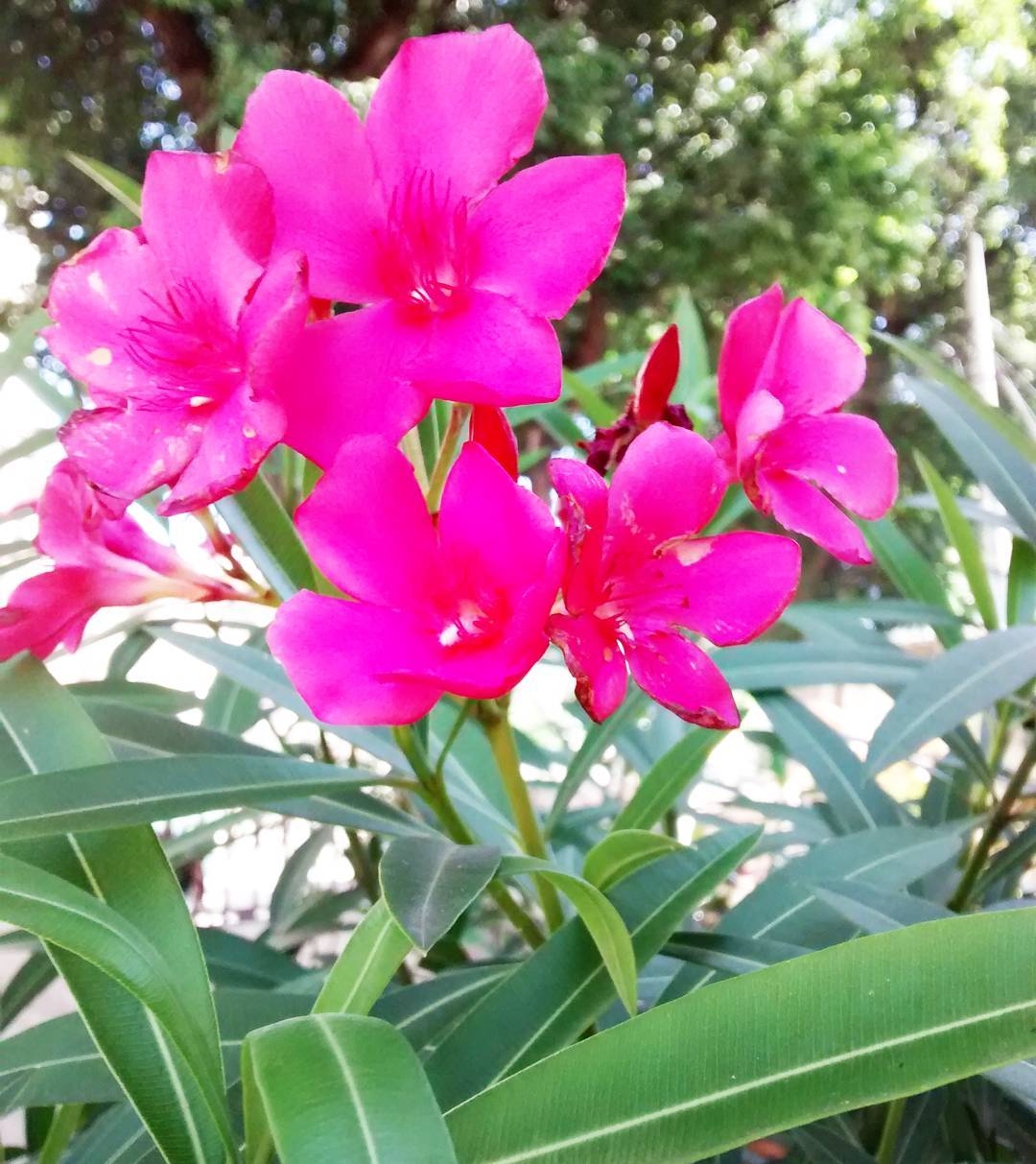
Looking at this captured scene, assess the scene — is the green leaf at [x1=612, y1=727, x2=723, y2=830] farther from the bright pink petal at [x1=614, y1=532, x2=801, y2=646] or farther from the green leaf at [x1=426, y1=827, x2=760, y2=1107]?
the bright pink petal at [x1=614, y1=532, x2=801, y2=646]

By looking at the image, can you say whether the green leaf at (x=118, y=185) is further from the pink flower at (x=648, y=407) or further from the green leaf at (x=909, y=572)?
the green leaf at (x=909, y=572)

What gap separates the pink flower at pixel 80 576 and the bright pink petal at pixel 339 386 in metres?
0.16

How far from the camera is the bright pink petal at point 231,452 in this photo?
13.5 inches

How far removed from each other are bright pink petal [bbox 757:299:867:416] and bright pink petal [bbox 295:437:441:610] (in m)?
0.20

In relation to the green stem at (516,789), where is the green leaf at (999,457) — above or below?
above

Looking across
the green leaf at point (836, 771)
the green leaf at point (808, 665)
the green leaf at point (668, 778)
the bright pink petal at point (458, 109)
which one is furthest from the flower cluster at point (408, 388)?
the green leaf at point (836, 771)

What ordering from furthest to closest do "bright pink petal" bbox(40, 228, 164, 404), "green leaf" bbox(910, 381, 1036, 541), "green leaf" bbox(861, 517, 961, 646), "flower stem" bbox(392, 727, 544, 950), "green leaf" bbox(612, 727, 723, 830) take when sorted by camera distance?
"green leaf" bbox(861, 517, 961, 646) → "green leaf" bbox(910, 381, 1036, 541) → "green leaf" bbox(612, 727, 723, 830) → "flower stem" bbox(392, 727, 544, 950) → "bright pink petal" bbox(40, 228, 164, 404)

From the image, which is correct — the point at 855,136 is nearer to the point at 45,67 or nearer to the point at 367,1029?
the point at 45,67

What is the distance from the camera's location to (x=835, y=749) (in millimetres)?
869

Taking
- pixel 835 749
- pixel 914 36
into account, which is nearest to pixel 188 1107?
pixel 835 749

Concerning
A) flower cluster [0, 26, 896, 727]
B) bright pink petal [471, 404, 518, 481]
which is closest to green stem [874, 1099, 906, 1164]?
flower cluster [0, 26, 896, 727]

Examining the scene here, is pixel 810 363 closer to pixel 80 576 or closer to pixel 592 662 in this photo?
pixel 592 662

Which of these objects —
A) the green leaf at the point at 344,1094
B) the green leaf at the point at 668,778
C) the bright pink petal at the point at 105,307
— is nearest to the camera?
the green leaf at the point at 344,1094

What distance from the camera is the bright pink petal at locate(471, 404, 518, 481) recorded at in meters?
0.38
